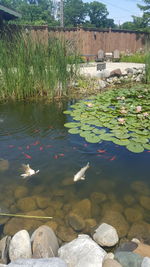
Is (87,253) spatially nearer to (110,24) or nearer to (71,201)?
(71,201)

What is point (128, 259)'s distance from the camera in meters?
1.12

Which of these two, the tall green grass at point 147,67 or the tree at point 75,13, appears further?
the tree at point 75,13

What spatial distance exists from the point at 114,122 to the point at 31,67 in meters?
1.88

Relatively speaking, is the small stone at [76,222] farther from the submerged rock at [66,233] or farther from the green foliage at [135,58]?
the green foliage at [135,58]

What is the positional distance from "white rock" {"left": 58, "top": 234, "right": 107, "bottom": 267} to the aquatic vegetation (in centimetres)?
121

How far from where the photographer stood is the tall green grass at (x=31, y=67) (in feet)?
11.7

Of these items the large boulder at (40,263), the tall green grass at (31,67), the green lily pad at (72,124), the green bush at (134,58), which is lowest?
the large boulder at (40,263)

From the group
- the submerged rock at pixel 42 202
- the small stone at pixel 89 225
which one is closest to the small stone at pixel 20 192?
the submerged rock at pixel 42 202

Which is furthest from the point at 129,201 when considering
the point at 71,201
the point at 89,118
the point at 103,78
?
the point at 103,78

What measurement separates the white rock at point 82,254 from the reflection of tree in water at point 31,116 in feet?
5.75

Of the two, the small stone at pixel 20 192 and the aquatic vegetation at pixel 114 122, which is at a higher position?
the aquatic vegetation at pixel 114 122

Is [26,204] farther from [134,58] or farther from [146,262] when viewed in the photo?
[134,58]

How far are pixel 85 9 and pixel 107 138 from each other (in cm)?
5147

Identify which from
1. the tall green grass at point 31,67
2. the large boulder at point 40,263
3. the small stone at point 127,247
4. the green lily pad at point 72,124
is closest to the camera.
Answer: the large boulder at point 40,263
